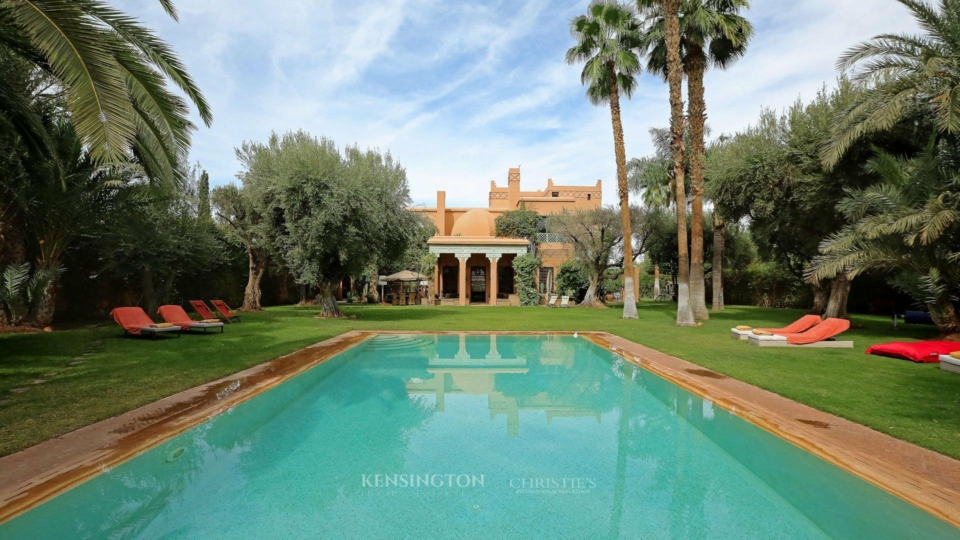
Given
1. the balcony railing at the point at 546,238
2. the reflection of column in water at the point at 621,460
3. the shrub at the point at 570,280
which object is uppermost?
the balcony railing at the point at 546,238

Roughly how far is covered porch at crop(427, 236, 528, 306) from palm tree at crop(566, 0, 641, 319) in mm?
11579

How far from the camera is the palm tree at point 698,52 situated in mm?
15844

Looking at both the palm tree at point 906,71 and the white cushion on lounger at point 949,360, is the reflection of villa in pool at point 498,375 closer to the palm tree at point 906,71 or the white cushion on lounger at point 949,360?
the white cushion on lounger at point 949,360

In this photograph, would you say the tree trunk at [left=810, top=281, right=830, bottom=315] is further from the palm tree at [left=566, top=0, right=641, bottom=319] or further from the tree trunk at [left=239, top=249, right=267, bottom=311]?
the tree trunk at [left=239, top=249, right=267, bottom=311]

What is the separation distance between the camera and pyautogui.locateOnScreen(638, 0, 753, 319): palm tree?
1584 cm

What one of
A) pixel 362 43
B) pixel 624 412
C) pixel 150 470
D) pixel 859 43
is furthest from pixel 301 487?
pixel 859 43

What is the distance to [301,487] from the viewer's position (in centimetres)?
404

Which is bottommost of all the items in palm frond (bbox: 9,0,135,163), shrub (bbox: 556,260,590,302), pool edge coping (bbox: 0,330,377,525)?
pool edge coping (bbox: 0,330,377,525)

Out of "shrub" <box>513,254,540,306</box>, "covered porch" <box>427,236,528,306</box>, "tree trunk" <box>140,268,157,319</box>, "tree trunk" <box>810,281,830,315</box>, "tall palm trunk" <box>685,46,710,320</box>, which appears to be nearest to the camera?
"tree trunk" <box>140,268,157,319</box>

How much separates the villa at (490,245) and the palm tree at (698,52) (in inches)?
486

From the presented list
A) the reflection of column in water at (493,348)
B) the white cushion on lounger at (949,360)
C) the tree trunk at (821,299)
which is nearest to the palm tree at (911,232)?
the white cushion on lounger at (949,360)

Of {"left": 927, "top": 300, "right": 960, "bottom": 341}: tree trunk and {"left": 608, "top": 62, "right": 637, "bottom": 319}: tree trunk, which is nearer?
{"left": 927, "top": 300, "right": 960, "bottom": 341}: tree trunk

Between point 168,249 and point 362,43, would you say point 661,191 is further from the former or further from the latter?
point 168,249

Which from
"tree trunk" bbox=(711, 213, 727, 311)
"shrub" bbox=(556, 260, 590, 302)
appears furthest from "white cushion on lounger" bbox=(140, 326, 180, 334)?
"shrub" bbox=(556, 260, 590, 302)
